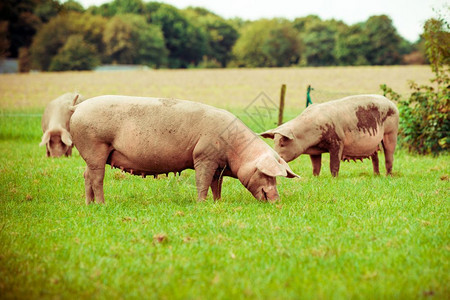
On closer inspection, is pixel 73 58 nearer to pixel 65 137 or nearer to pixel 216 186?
pixel 65 137

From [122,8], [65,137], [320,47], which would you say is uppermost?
[122,8]

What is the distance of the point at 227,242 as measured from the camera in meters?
5.29

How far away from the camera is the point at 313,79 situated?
43.6 metres

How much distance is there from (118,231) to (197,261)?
4.64ft

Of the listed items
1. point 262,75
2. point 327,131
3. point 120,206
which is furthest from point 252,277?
point 262,75

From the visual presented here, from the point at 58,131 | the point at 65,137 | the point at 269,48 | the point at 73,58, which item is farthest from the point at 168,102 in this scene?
the point at 269,48

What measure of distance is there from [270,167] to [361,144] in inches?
146

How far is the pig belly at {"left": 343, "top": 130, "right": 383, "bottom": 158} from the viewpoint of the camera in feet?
33.0

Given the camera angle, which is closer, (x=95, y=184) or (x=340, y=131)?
(x=95, y=184)

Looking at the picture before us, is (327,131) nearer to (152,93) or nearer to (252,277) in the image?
(252,277)

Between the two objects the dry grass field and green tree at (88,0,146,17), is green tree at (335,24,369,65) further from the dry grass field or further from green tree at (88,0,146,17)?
green tree at (88,0,146,17)

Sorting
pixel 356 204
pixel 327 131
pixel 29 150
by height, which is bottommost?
pixel 29 150

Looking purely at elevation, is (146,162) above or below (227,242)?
above

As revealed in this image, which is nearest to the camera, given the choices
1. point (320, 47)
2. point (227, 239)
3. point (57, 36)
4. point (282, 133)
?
point (227, 239)
